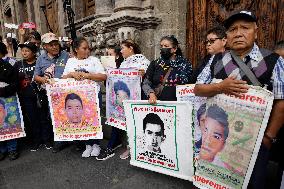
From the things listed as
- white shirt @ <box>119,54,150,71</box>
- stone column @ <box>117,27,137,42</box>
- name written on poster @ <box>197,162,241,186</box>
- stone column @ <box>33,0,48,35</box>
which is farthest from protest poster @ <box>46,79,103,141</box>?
stone column @ <box>33,0,48,35</box>

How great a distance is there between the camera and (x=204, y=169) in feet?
7.55

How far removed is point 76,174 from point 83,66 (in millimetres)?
1554

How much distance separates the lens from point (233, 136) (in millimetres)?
2045

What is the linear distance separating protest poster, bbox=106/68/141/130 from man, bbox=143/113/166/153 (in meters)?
0.62

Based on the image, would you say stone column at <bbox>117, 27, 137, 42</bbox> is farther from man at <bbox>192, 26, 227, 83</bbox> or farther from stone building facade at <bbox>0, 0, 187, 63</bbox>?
man at <bbox>192, 26, 227, 83</bbox>

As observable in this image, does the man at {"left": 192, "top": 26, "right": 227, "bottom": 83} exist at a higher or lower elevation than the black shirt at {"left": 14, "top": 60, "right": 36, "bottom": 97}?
higher

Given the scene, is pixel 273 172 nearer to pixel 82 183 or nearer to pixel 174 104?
pixel 174 104

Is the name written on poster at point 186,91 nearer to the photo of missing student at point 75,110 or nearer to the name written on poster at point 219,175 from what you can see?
the name written on poster at point 219,175

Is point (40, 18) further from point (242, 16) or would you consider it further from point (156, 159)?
point (242, 16)

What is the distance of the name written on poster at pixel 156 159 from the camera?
290 centimetres

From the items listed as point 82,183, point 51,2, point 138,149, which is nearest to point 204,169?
point 138,149

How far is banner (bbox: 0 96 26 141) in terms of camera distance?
402 centimetres

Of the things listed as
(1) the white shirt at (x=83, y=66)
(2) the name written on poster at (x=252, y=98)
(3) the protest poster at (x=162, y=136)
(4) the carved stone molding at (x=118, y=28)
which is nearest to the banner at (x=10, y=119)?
(1) the white shirt at (x=83, y=66)

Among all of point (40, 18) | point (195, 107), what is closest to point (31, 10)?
point (40, 18)
